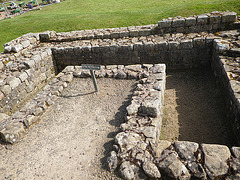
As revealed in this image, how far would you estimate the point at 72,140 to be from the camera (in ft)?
15.3

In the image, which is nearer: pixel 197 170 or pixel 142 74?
pixel 197 170

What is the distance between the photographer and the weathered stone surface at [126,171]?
138 inches

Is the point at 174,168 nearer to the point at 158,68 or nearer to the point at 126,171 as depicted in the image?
the point at 126,171

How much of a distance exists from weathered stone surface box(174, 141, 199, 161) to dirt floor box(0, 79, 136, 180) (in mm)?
1398

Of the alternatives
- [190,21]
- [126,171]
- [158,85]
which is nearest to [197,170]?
[126,171]

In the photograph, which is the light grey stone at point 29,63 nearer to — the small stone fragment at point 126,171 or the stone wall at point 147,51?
the stone wall at point 147,51

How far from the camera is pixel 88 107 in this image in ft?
18.8

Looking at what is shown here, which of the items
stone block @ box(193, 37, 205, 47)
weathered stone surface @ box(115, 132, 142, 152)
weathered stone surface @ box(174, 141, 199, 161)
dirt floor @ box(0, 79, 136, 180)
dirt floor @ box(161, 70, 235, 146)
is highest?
stone block @ box(193, 37, 205, 47)

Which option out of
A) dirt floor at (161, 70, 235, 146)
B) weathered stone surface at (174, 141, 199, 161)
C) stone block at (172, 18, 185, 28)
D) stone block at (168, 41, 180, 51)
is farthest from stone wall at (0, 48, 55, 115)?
stone block at (172, 18, 185, 28)

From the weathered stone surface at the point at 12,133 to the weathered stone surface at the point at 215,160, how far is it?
4438 millimetres

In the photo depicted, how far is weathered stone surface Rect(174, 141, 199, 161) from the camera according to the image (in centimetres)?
360

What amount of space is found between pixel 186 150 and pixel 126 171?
1264 millimetres

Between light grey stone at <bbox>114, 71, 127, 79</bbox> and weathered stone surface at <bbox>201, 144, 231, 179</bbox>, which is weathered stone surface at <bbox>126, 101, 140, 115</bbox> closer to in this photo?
weathered stone surface at <bbox>201, 144, 231, 179</bbox>

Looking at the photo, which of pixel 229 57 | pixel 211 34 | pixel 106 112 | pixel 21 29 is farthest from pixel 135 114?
pixel 21 29
